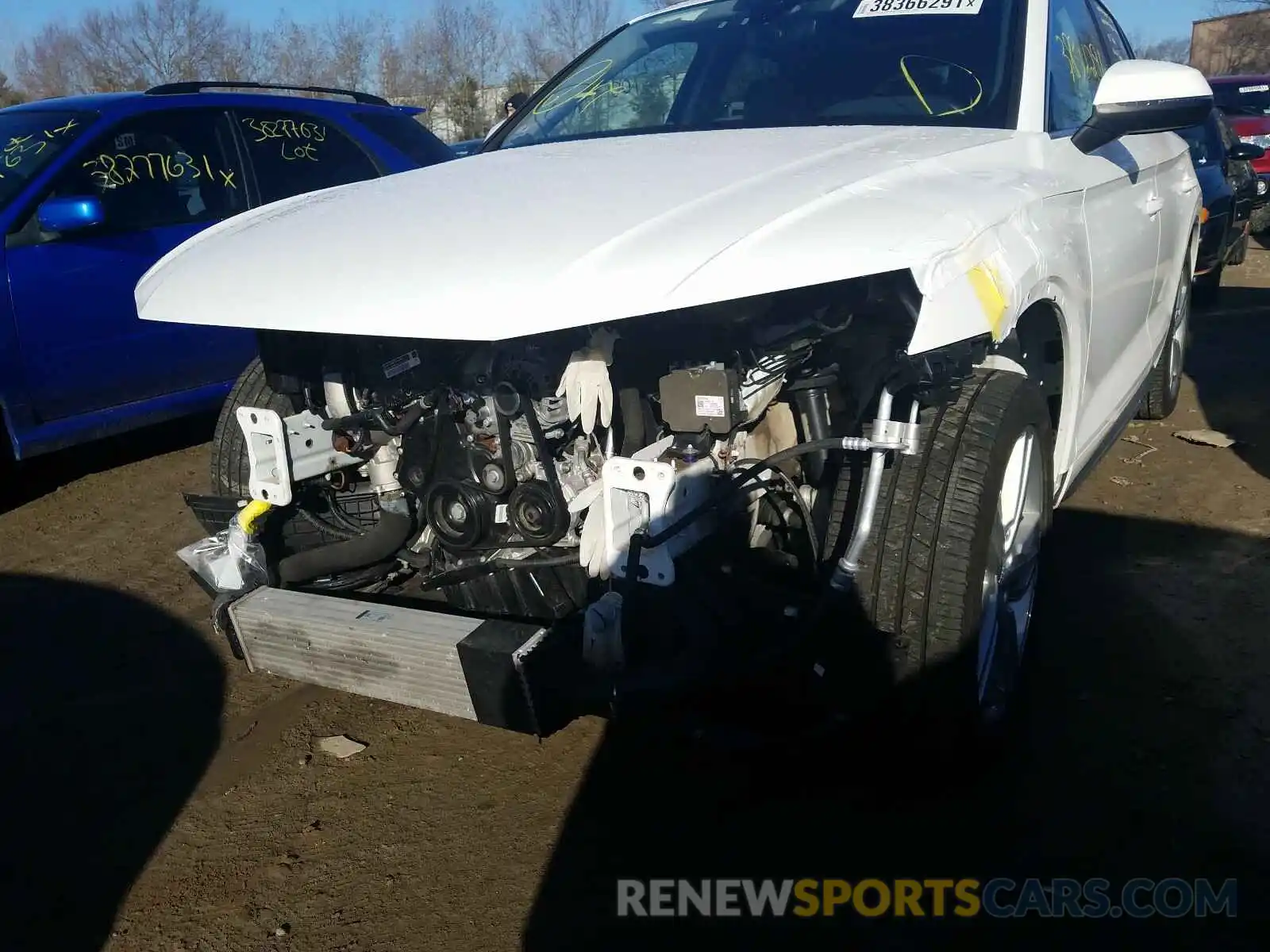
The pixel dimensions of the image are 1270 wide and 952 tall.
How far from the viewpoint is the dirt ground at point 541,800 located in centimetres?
219

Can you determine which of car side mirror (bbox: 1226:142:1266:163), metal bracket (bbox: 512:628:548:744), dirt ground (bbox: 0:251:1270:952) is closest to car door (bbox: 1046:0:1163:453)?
dirt ground (bbox: 0:251:1270:952)

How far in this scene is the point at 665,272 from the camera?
1.86 meters

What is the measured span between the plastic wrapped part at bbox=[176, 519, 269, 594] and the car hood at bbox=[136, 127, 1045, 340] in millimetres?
624

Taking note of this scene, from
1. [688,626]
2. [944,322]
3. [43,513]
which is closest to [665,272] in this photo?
[944,322]

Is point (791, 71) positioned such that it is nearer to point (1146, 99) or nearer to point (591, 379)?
→ point (1146, 99)

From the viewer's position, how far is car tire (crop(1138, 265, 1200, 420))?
4758mm

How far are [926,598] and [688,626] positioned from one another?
49 cm

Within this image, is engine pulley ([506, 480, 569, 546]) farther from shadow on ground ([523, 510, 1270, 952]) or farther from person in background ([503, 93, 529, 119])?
person in background ([503, 93, 529, 119])

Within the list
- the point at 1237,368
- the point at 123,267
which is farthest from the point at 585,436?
the point at 1237,368

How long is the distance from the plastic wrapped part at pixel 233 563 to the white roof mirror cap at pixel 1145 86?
2494 mm

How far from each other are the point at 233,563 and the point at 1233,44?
182 feet

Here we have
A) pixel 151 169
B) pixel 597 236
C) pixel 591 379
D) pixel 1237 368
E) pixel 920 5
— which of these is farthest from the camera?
pixel 1237 368

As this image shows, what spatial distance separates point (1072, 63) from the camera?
3.36 metres

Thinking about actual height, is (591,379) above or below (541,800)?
above
